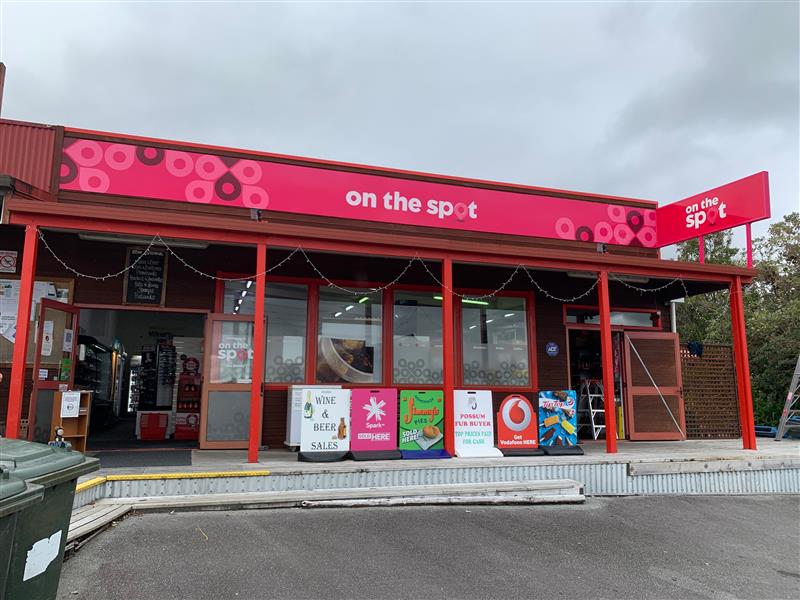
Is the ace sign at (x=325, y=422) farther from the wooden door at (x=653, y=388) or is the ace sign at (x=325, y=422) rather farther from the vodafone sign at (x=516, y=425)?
the wooden door at (x=653, y=388)

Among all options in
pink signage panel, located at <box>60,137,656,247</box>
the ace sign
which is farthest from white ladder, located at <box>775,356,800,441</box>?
the ace sign

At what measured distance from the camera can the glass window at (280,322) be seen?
8992mm

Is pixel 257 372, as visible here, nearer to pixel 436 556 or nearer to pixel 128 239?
pixel 128 239

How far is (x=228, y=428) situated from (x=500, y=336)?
478 cm

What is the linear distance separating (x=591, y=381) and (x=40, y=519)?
33.9 ft

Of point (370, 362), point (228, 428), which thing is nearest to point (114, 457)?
point (228, 428)

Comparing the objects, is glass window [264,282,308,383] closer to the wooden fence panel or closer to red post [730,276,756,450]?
red post [730,276,756,450]

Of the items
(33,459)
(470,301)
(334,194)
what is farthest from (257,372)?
(470,301)

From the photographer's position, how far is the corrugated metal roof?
7977mm

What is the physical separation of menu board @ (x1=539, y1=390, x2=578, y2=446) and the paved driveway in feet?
7.23

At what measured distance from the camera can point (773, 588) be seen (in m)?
4.57

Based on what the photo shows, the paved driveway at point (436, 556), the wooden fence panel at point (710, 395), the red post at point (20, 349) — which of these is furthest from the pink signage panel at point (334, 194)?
the paved driveway at point (436, 556)

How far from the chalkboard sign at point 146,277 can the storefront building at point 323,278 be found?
0.02m

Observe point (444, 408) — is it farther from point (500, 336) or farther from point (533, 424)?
point (500, 336)
